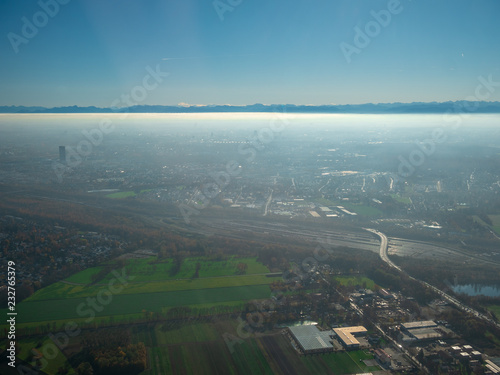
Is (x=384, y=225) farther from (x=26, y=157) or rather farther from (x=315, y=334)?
(x=26, y=157)

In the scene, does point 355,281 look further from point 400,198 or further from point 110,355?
point 400,198

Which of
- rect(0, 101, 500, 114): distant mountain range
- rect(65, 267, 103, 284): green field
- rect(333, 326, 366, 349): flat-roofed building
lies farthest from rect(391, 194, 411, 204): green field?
rect(65, 267, 103, 284): green field

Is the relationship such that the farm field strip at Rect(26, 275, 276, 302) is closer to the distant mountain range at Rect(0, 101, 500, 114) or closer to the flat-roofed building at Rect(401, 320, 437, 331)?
the flat-roofed building at Rect(401, 320, 437, 331)

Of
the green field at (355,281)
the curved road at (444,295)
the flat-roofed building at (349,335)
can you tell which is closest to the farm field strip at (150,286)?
the green field at (355,281)

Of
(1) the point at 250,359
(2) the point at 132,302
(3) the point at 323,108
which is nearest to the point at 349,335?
(1) the point at 250,359

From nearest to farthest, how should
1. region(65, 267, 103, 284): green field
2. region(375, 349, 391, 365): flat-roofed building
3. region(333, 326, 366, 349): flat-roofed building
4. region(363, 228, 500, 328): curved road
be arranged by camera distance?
region(375, 349, 391, 365): flat-roofed building → region(333, 326, 366, 349): flat-roofed building → region(363, 228, 500, 328): curved road → region(65, 267, 103, 284): green field

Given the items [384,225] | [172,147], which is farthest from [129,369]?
[172,147]

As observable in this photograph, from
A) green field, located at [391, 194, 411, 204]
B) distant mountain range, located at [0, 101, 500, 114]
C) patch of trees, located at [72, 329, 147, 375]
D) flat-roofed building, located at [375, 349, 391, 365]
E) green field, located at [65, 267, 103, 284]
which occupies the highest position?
distant mountain range, located at [0, 101, 500, 114]
